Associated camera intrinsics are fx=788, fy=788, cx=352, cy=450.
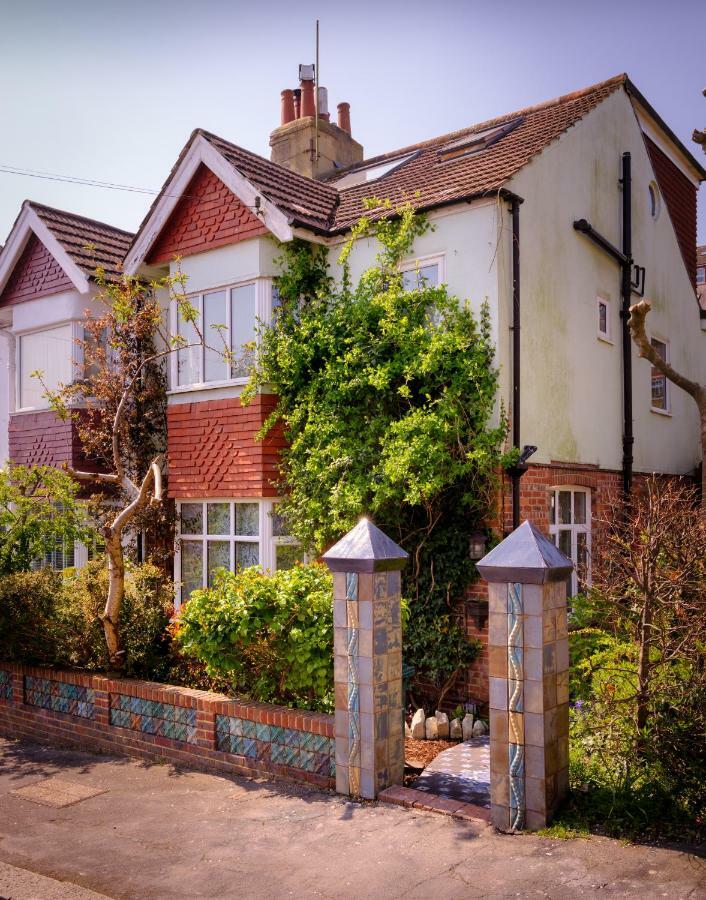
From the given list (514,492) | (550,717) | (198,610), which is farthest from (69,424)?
(550,717)

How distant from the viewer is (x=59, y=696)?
362 inches

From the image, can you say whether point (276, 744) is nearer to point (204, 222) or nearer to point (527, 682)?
point (527, 682)

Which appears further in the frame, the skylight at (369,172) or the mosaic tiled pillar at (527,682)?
the skylight at (369,172)

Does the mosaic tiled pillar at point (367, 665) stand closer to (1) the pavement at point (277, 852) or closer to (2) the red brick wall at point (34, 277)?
(1) the pavement at point (277, 852)

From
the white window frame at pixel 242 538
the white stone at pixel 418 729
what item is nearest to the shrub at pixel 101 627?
the white window frame at pixel 242 538

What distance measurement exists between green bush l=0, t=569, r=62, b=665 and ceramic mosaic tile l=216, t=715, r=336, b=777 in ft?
9.52

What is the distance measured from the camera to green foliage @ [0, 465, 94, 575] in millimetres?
10250

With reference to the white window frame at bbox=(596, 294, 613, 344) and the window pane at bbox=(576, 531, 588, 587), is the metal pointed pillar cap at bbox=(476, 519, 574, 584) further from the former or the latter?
the white window frame at bbox=(596, 294, 613, 344)

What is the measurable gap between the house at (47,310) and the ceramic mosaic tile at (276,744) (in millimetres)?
6920

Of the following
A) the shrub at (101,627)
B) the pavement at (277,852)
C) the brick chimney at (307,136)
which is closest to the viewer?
the pavement at (277,852)

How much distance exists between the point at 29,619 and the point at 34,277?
25.5 ft

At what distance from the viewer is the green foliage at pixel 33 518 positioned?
1025cm

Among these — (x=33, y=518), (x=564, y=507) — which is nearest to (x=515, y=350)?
(x=564, y=507)

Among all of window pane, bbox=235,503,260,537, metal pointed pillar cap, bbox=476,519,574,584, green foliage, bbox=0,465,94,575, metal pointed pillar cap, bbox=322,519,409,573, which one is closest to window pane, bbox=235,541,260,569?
window pane, bbox=235,503,260,537
